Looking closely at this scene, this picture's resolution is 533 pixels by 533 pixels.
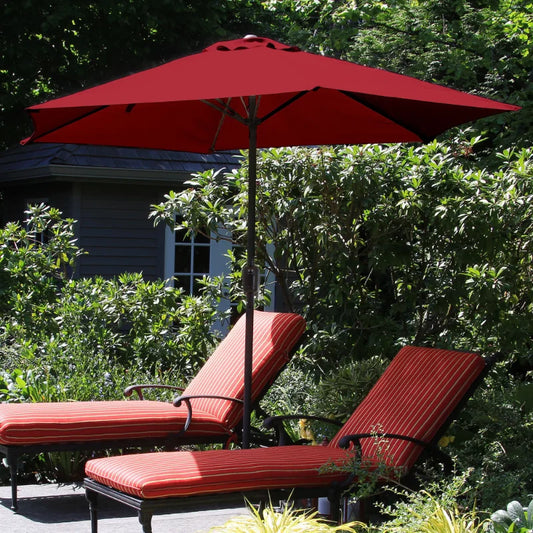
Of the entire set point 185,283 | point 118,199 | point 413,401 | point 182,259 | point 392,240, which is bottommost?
point 413,401

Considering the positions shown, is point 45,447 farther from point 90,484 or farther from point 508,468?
point 508,468

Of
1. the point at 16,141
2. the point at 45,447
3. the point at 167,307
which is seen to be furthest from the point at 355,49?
the point at 45,447

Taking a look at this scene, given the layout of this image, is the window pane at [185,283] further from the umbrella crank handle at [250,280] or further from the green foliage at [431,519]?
the green foliage at [431,519]

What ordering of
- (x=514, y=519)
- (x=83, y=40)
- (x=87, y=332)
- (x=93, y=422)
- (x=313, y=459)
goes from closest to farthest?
(x=514, y=519), (x=313, y=459), (x=93, y=422), (x=87, y=332), (x=83, y=40)

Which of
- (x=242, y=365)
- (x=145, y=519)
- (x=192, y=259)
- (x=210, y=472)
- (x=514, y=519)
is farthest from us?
(x=192, y=259)

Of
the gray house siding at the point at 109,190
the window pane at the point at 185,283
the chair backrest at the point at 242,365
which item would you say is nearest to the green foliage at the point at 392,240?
the chair backrest at the point at 242,365

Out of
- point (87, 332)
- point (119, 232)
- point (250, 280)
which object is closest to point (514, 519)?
point (250, 280)

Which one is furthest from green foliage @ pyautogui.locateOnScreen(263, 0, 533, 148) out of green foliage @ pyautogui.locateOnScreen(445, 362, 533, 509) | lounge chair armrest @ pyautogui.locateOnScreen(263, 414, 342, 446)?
lounge chair armrest @ pyautogui.locateOnScreen(263, 414, 342, 446)

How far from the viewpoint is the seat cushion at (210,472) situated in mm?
3943

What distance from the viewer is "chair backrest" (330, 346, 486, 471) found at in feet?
15.4

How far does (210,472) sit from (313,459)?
2.04 feet

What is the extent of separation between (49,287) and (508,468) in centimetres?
507

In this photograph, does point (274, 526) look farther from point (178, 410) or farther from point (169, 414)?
point (178, 410)

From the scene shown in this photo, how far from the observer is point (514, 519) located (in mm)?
3199
